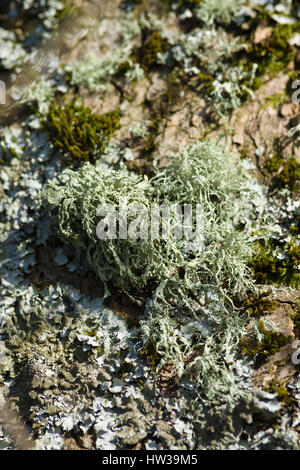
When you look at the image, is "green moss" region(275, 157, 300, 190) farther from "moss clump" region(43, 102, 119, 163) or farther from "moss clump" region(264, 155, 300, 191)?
"moss clump" region(43, 102, 119, 163)

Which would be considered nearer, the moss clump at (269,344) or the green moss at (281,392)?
the green moss at (281,392)

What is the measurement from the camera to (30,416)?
11.5 feet

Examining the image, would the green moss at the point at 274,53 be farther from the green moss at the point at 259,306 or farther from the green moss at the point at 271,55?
the green moss at the point at 259,306

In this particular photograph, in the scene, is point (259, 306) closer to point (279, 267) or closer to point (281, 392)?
point (279, 267)

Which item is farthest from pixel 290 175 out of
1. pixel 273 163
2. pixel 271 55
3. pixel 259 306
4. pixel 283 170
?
pixel 271 55

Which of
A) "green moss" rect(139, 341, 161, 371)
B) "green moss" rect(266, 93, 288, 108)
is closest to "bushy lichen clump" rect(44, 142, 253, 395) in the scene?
"green moss" rect(139, 341, 161, 371)

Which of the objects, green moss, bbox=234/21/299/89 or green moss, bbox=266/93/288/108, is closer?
green moss, bbox=266/93/288/108

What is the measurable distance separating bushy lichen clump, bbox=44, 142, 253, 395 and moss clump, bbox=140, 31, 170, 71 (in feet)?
4.51

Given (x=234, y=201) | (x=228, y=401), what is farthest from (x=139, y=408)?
(x=234, y=201)

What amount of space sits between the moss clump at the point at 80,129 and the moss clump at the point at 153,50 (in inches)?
28.6

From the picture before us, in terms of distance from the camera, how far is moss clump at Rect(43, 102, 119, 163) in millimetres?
4445

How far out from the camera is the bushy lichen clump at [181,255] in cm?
361

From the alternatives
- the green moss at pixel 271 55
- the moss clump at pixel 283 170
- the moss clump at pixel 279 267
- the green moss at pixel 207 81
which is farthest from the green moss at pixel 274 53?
the moss clump at pixel 279 267

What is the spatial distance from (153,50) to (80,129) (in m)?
1.34
